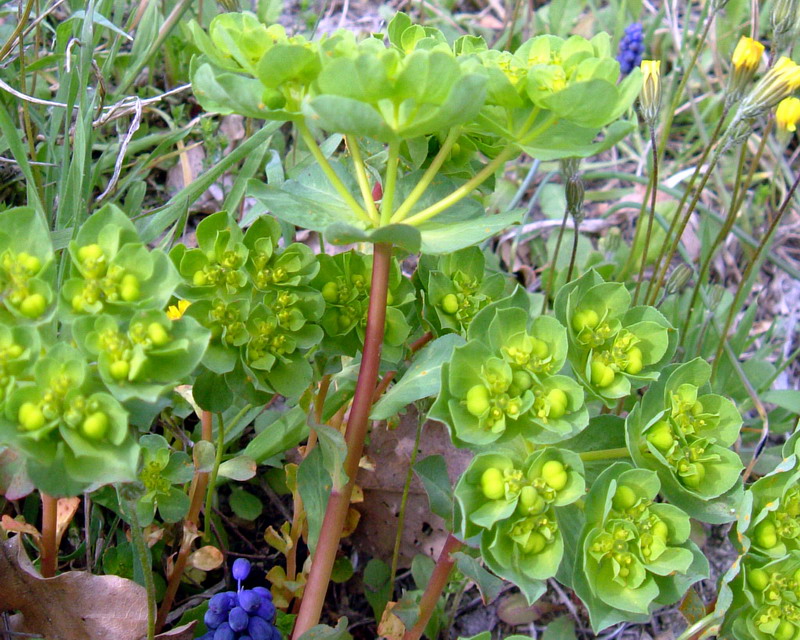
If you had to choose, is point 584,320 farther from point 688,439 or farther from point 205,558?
point 205,558

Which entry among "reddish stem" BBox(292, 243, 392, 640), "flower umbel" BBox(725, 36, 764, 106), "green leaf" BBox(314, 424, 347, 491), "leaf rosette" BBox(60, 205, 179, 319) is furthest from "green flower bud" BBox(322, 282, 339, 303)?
"flower umbel" BBox(725, 36, 764, 106)

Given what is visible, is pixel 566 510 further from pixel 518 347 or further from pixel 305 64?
pixel 305 64

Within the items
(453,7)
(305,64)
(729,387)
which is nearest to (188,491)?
(305,64)

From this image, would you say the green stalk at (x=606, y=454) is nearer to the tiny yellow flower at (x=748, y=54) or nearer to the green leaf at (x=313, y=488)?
the green leaf at (x=313, y=488)

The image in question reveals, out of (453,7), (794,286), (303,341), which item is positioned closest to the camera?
(303,341)

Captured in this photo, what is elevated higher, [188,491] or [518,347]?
[518,347]

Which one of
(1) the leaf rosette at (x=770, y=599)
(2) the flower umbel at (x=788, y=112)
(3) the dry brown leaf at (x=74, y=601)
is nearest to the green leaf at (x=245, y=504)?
(3) the dry brown leaf at (x=74, y=601)

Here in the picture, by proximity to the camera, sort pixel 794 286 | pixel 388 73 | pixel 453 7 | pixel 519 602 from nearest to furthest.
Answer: pixel 388 73
pixel 519 602
pixel 794 286
pixel 453 7
